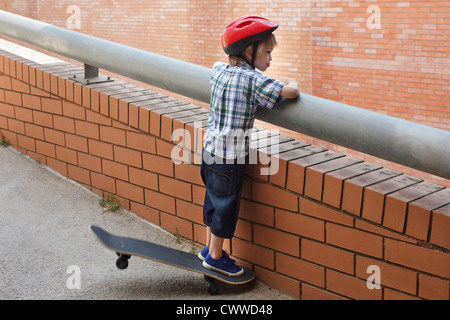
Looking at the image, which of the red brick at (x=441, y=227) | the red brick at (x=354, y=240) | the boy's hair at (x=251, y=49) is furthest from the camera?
the boy's hair at (x=251, y=49)

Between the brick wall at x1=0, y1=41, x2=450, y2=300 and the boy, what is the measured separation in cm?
14

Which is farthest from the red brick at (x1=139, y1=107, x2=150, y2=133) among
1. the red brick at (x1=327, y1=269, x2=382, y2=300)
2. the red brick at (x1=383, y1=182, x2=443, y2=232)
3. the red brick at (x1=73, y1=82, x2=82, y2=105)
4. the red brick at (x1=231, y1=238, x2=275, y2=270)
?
the red brick at (x1=383, y1=182, x2=443, y2=232)

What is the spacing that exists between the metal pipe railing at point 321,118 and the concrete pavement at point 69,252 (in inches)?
30.4

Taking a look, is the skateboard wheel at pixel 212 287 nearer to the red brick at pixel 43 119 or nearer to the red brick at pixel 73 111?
the red brick at pixel 73 111

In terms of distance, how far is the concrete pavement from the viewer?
8.14ft

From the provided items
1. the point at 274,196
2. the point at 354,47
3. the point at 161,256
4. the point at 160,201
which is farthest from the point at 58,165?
the point at 354,47

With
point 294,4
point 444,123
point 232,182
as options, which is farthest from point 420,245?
point 294,4

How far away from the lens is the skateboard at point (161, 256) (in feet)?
8.15

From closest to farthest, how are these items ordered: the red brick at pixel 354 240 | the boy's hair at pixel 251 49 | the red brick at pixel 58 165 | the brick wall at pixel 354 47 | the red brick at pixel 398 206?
the red brick at pixel 398 206, the red brick at pixel 354 240, the boy's hair at pixel 251 49, the red brick at pixel 58 165, the brick wall at pixel 354 47

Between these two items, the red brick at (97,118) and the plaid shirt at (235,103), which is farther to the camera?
the red brick at (97,118)

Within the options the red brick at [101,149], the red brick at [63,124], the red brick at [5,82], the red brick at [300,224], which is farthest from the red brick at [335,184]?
the red brick at [5,82]
